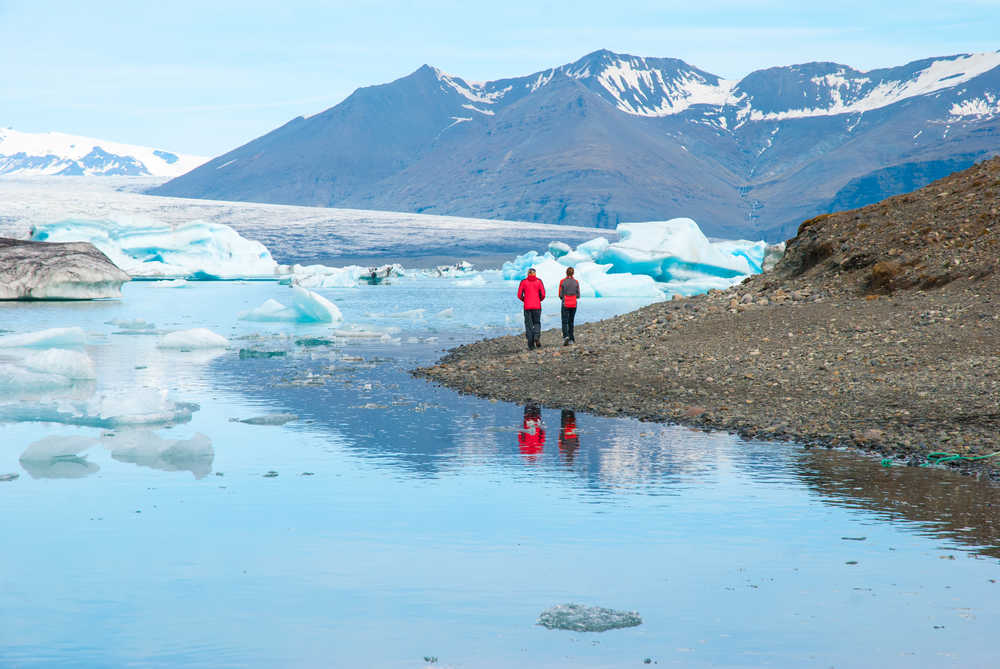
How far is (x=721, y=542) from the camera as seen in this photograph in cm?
706

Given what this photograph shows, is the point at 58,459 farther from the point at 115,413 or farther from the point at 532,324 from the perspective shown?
the point at 532,324

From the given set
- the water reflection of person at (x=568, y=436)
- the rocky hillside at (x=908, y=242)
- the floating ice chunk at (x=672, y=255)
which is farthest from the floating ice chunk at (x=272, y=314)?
the floating ice chunk at (x=672, y=255)

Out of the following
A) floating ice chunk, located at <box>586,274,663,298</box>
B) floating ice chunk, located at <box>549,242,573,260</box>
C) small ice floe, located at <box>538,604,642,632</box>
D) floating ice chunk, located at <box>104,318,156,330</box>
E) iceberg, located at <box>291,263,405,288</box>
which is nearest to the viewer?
small ice floe, located at <box>538,604,642,632</box>

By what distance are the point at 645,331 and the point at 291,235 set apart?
340ft

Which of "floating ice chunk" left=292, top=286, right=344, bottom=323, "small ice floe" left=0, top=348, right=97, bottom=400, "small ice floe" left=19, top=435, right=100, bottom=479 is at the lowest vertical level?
"small ice floe" left=19, top=435, right=100, bottom=479

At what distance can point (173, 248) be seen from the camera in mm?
66562

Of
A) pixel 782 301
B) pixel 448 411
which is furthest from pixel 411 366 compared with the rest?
pixel 782 301

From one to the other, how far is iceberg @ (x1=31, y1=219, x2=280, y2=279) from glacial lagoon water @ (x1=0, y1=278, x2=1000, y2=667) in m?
56.0

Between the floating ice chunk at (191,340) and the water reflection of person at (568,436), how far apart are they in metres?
12.6

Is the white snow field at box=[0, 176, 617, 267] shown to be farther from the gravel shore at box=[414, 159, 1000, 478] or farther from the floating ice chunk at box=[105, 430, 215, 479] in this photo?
the floating ice chunk at box=[105, 430, 215, 479]

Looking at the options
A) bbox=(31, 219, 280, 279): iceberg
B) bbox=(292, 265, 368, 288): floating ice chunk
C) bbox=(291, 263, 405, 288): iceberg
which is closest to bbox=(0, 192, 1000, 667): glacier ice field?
bbox=(291, 263, 405, 288): iceberg

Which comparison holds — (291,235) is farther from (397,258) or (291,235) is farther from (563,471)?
(563,471)

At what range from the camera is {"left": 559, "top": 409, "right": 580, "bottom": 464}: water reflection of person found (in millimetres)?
10383

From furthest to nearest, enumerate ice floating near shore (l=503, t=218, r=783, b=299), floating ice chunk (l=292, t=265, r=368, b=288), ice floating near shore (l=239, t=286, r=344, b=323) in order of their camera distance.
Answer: floating ice chunk (l=292, t=265, r=368, b=288) → ice floating near shore (l=503, t=218, r=783, b=299) → ice floating near shore (l=239, t=286, r=344, b=323)
